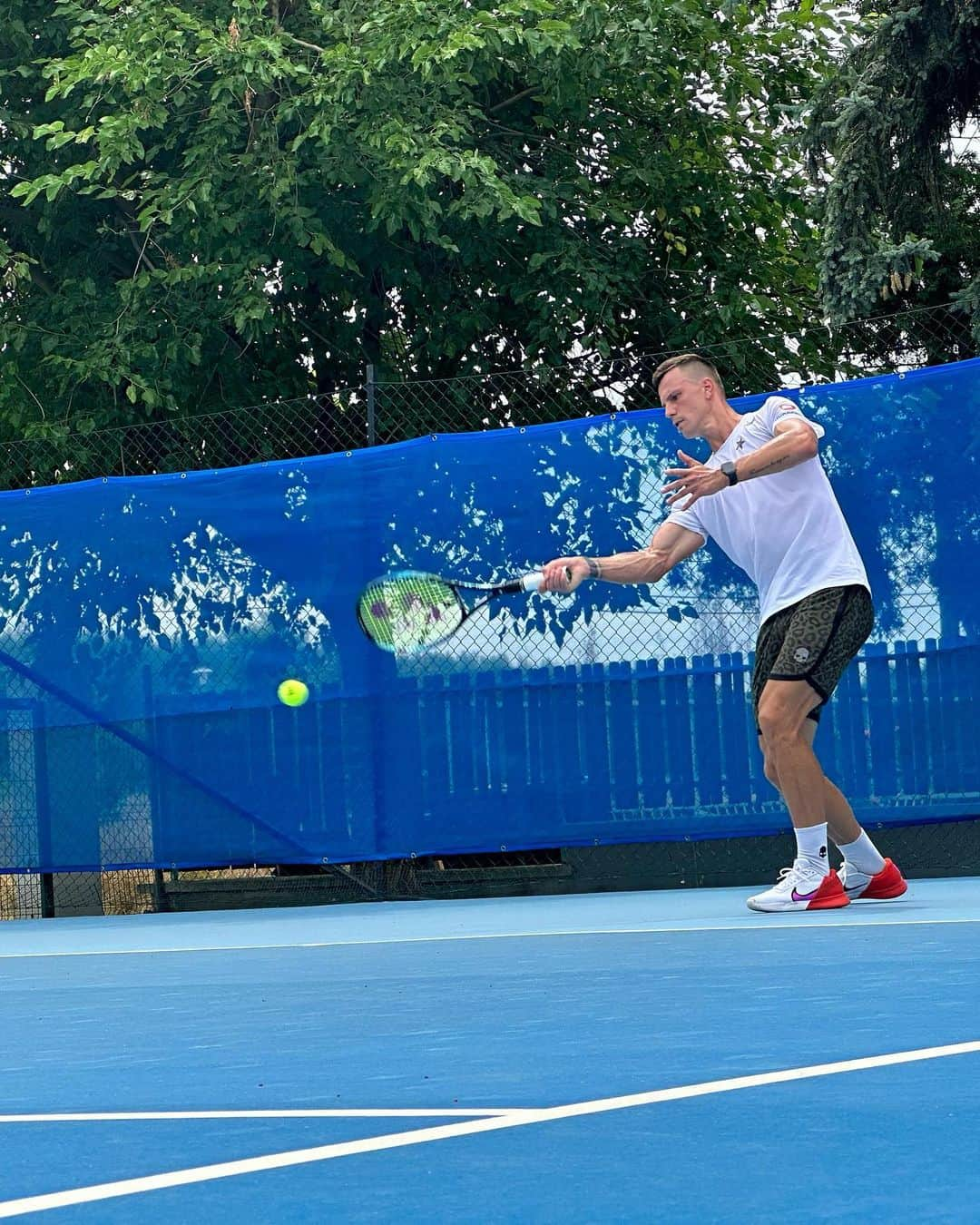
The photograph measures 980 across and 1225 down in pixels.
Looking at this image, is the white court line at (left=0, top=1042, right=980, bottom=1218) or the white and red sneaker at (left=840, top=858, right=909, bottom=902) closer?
the white court line at (left=0, top=1042, right=980, bottom=1218)

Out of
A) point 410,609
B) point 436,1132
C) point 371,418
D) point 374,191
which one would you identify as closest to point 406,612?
point 410,609

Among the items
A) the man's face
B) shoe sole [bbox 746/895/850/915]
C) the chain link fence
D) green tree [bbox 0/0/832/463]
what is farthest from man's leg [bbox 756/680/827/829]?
green tree [bbox 0/0/832/463]

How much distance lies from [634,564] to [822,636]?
720 mm

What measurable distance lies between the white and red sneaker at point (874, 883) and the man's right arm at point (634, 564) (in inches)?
47.6

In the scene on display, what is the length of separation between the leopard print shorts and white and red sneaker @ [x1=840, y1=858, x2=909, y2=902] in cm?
66

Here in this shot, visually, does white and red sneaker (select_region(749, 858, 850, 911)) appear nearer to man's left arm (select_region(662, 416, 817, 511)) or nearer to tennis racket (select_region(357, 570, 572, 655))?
man's left arm (select_region(662, 416, 817, 511))

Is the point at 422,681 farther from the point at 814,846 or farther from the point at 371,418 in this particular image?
the point at 814,846

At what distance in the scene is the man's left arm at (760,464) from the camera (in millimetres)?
6177

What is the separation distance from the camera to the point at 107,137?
1145 cm

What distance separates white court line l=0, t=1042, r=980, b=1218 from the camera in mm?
2496

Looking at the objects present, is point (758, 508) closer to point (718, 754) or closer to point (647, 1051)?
point (718, 754)

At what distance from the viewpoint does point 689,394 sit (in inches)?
267

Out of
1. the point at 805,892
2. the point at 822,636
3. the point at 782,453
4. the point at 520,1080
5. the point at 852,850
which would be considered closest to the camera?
the point at 520,1080

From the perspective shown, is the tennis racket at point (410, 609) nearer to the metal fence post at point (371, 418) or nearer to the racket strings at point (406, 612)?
the racket strings at point (406, 612)
